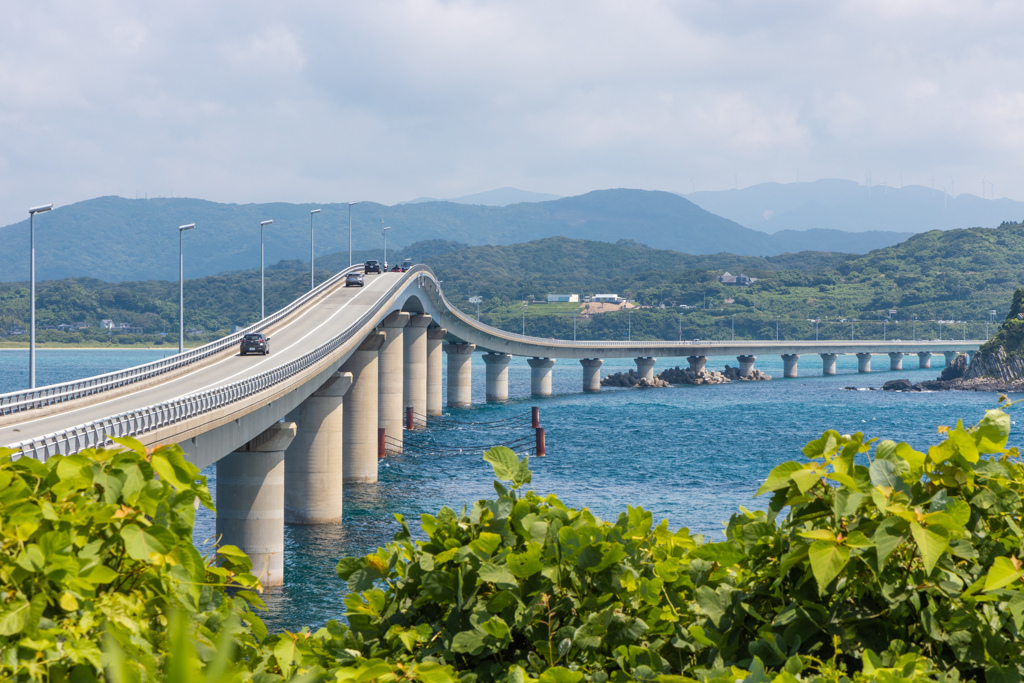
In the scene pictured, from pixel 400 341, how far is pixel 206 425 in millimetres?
51259

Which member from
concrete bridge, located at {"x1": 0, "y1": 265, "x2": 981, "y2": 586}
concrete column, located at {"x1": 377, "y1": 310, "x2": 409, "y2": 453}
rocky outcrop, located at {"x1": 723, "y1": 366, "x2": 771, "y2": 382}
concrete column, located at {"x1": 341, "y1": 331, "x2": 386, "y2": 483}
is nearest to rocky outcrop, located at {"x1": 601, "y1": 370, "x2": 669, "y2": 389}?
rocky outcrop, located at {"x1": 723, "y1": 366, "x2": 771, "y2": 382}

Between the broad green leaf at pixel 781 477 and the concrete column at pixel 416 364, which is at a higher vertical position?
the broad green leaf at pixel 781 477

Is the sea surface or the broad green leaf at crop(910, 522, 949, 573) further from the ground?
the broad green leaf at crop(910, 522, 949, 573)

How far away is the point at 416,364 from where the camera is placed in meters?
94.1

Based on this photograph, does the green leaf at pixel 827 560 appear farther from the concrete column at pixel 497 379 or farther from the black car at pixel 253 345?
the concrete column at pixel 497 379

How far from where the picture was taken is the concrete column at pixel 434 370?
103 metres

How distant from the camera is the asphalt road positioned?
3042 cm

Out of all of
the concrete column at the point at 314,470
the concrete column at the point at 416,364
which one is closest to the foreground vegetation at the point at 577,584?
the concrete column at the point at 314,470

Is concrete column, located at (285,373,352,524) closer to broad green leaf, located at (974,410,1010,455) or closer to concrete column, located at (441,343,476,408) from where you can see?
broad green leaf, located at (974,410,1010,455)

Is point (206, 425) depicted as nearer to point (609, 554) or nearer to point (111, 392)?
point (111, 392)

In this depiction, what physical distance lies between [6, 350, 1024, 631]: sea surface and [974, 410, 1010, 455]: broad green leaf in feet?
92.7

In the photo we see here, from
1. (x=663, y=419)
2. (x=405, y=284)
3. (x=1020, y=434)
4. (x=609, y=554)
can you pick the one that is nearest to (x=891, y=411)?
(x=1020, y=434)

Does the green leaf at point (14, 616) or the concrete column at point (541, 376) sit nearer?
→ the green leaf at point (14, 616)

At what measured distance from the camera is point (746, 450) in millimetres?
78062
